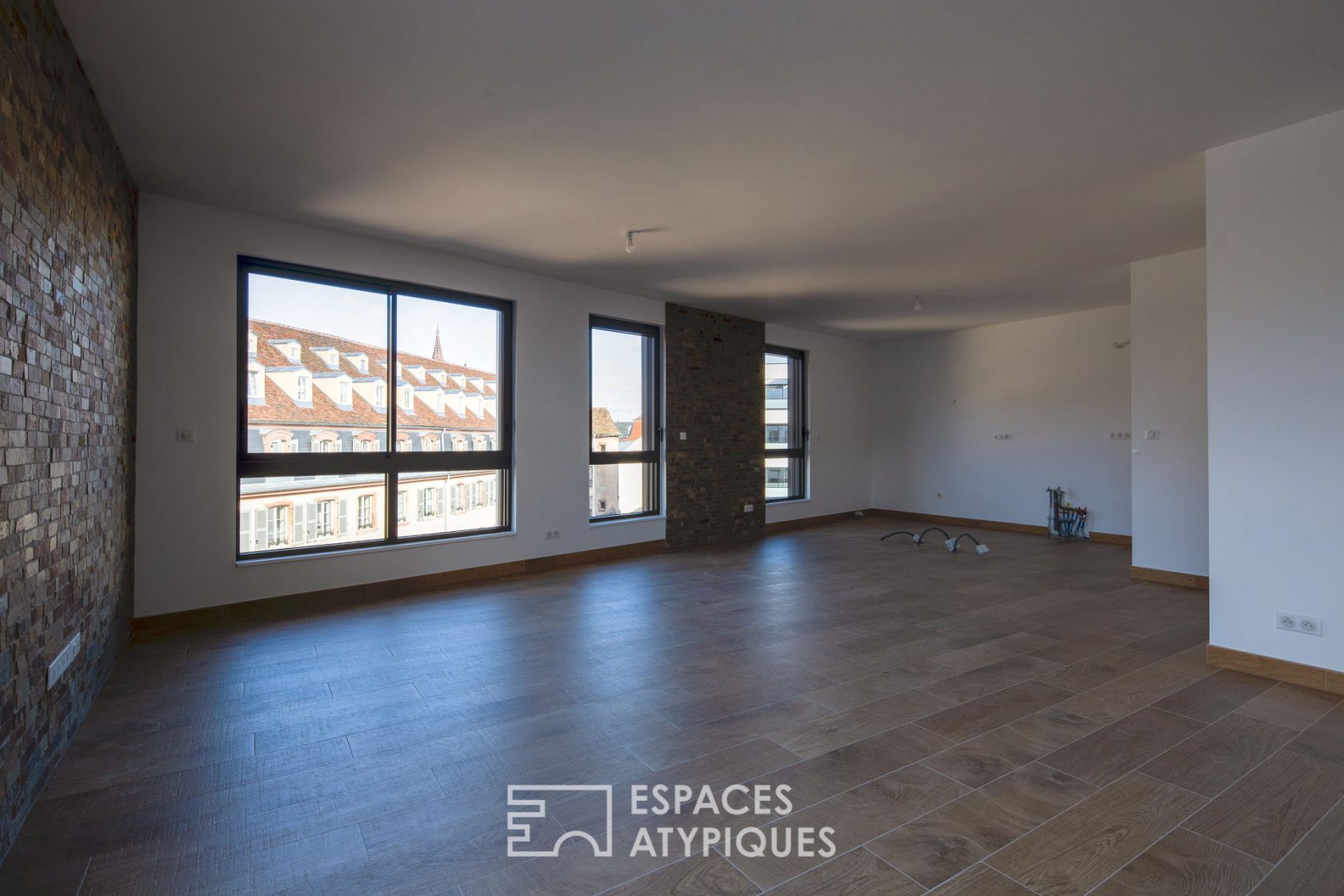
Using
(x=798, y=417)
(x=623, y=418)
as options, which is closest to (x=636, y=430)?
(x=623, y=418)

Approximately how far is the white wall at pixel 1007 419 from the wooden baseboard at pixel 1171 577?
2.21 metres

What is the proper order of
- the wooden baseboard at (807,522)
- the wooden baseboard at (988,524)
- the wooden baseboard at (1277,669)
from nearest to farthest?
the wooden baseboard at (1277,669), the wooden baseboard at (988,524), the wooden baseboard at (807,522)

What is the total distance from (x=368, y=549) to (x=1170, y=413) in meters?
6.80

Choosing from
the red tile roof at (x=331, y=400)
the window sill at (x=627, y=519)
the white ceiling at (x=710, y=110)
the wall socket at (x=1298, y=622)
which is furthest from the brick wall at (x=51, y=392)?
the wall socket at (x=1298, y=622)

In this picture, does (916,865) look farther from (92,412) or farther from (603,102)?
(92,412)

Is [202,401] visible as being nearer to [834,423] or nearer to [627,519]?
[627,519]

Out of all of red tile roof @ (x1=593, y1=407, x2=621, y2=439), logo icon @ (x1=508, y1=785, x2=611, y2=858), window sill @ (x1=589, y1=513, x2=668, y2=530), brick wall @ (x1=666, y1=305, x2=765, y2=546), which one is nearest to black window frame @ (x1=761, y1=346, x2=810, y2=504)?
brick wall @ (x1=666, y1=305, x2=765, y2=546)

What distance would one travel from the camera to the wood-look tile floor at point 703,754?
186cm

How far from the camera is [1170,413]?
558 cm

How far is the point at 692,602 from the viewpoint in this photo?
4.97m

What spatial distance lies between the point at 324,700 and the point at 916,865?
105 inches

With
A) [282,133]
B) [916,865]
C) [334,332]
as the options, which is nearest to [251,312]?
[334,332]

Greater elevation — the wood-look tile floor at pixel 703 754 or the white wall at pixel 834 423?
the white wall at pixel 834 423

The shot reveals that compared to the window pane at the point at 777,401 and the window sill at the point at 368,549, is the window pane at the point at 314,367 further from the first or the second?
the window pane at the point at 777,401
